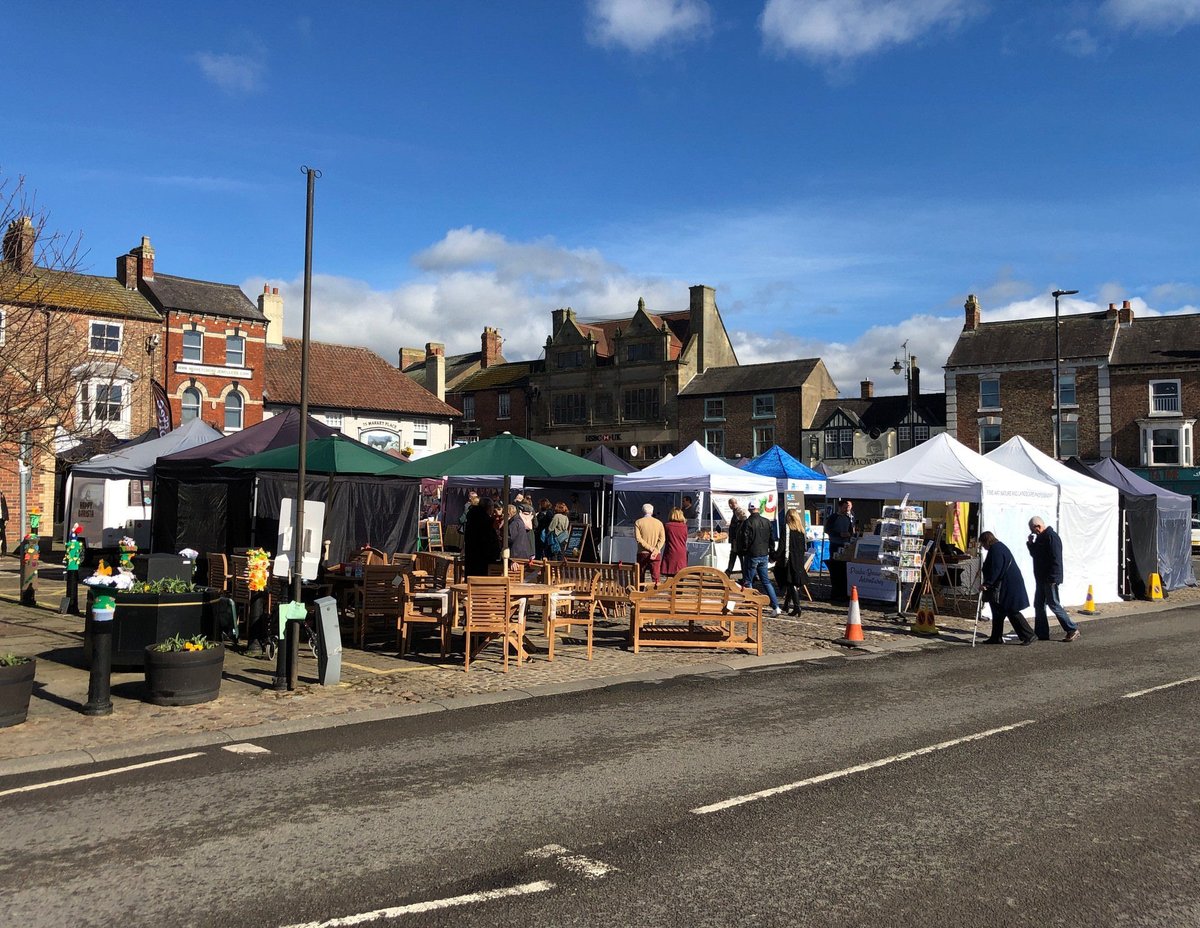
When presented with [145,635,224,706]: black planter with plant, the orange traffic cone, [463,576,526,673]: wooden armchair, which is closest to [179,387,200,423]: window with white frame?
[463,576,526,673]: wooden armchair

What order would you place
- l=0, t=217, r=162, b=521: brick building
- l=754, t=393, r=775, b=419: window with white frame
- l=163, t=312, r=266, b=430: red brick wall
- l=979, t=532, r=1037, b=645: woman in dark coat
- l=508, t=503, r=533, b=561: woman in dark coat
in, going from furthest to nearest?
l=754, t=393, r=775, b=419: window with white frame < l=163, t=312, r=266, b=430: red brick wall < l=508, t=503, r=533, b=561: woman in dark coat < l=979, t=532, r=1037, b=645: woman in dark coat < l=0, t=217, r=162, b=521: brick building

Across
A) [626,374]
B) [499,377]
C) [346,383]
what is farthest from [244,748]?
[499,377]

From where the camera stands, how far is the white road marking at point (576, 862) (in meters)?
4.71

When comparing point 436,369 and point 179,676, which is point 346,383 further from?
point 179,676

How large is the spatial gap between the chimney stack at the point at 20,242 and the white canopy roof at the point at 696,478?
11.9m

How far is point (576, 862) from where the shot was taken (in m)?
4.84

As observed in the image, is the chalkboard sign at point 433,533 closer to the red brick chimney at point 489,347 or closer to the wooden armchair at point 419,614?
the wooden armchair at point 419,614

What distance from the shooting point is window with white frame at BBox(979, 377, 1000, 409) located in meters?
48.9

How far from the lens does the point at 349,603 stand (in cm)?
1377

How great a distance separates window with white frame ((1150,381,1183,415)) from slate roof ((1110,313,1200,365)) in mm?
1049

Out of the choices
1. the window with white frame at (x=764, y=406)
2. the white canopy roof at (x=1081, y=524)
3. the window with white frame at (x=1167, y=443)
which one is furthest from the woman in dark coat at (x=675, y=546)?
the window with white frame at (x=764, y=406)

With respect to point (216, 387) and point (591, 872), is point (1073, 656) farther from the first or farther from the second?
point (216, 387)

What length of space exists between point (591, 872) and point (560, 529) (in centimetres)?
1647

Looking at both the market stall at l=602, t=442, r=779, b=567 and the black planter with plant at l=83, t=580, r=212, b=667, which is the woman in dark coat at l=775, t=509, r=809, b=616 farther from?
the black planter with plant at l=83, t=580, r=212, b=667
